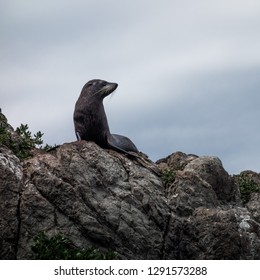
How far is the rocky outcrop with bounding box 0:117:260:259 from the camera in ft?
65.0

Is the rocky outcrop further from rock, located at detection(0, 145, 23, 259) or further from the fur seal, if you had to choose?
the fur seal

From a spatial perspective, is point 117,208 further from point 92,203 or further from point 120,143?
point 120,143

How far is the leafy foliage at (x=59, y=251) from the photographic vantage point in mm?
18938

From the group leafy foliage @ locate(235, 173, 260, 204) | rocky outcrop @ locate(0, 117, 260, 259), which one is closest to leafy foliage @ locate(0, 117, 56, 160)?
rocky outcrop @ locate(0, 117, 260, 259)

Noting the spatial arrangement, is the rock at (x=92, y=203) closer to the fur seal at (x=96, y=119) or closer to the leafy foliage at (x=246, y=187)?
the fur seal at (x=96, y=119)

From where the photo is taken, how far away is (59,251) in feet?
62.6

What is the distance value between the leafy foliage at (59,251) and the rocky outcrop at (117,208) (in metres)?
0.33

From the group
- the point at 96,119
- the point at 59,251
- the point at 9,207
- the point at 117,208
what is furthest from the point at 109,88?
the point at 59,251

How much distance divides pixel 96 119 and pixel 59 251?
538 centimetres

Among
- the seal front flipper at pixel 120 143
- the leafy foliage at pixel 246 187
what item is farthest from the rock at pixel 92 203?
the leafy foliage at pixel 246 187

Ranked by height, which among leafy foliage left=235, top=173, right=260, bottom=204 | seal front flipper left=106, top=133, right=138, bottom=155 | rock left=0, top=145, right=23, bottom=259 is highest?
seal front flipper left=106, top=133, right=138, bottom=155

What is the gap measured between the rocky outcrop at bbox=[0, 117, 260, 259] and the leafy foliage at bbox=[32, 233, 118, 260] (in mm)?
327

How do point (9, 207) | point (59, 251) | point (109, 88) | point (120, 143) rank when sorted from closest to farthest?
point (59, 251) → point (9, 207) → point (120, 143) → point (109, 88)
